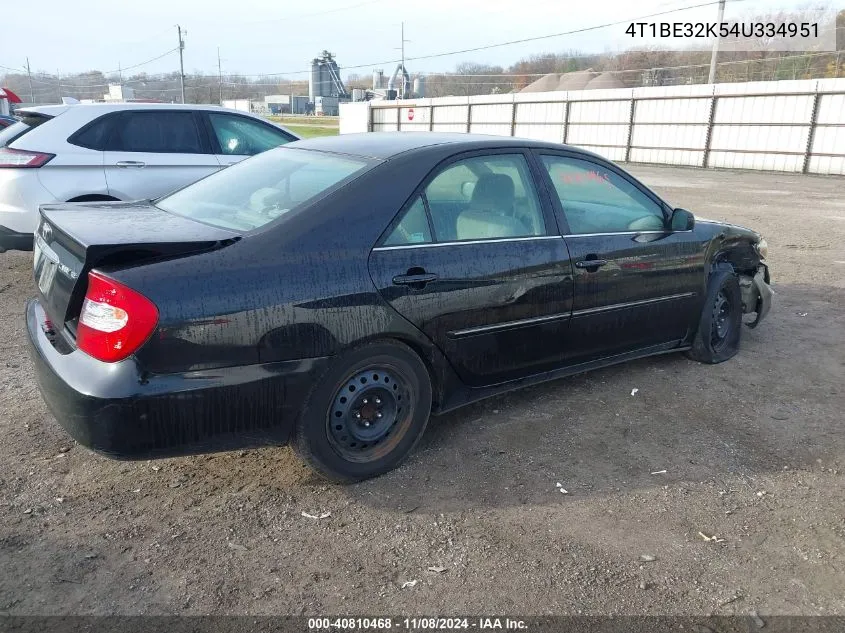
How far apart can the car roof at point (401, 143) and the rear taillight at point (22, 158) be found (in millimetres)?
3306

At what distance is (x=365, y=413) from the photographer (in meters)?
3.16

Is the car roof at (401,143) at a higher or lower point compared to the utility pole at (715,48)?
lower

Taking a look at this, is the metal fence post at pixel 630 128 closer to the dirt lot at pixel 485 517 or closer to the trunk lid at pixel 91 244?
the dirt lot at pixel 485 517

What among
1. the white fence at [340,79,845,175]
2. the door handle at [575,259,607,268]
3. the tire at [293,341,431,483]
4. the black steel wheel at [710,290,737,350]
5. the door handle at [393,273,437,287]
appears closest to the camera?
the tire at [293,341,431,483]

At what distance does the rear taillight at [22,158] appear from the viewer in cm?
601

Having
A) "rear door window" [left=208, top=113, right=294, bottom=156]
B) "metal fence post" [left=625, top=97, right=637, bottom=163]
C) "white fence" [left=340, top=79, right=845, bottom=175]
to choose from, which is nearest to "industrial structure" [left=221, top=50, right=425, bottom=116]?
"white fence" [left=340, top=79, right=845, bottom=175]

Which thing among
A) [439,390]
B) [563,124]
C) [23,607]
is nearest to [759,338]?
[439,390]

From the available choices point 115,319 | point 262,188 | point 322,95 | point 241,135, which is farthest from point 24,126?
point 322,95

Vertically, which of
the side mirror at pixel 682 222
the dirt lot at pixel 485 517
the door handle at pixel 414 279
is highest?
the side mirror at pixel 682 222

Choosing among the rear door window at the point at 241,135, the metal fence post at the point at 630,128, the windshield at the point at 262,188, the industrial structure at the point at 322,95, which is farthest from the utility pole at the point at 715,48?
the industrial structure at the point at 322,95

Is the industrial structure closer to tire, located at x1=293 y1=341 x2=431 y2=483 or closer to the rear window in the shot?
the rear window

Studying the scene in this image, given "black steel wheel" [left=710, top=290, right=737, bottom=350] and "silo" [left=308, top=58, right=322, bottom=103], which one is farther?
"silo" [left=308, top=58, right=322, bottom=103]

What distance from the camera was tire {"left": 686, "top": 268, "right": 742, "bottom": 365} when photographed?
188 inches

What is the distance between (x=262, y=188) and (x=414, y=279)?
98cm
